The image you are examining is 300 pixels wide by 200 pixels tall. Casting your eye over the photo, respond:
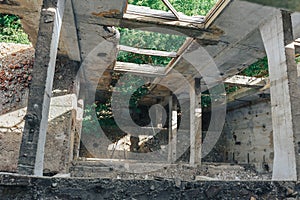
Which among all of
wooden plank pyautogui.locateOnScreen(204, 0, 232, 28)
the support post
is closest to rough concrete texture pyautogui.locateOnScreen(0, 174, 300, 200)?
wooden plank pyautogui.locateOnScreen(204, 0, 232, 28)

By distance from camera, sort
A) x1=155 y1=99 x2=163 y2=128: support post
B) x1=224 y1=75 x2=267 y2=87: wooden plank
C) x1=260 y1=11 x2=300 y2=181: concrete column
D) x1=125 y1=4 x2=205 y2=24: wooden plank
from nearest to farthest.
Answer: x1=260 y1=11 x2=300 y2=181: concrete column → x1=125 y1=4 x2=205 y2=24: wooden plank → x1=224 y1=75 x2=267 y2=87: wooden plank → x1=155 y1=99 x2=163 y2=128: support post

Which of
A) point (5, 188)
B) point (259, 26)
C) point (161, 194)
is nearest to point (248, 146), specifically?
point (259, 26)

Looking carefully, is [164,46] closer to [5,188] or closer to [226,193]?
[226,193]

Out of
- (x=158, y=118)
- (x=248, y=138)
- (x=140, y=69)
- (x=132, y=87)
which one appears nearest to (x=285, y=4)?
(x=140, y=69)

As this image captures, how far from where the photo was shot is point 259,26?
13.5 ft

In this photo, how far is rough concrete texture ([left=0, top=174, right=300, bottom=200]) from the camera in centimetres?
198

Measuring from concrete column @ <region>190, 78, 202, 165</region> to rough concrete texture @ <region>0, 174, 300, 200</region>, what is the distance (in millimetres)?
4200

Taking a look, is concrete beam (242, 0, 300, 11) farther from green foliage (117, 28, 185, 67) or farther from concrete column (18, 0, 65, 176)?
green foliage (117, 28, 185, 67)

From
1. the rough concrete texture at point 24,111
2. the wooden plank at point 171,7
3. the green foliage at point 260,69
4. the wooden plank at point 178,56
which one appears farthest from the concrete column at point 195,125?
the wooden plank at point 171,7

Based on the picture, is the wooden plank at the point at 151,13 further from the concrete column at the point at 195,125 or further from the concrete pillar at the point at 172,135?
the concrete pillar at the point at 172,135

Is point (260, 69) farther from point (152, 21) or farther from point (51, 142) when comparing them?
point (51, 142)

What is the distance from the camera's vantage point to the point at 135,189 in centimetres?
226

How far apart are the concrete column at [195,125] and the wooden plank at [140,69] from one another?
1.16 meters

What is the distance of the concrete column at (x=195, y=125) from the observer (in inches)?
270
